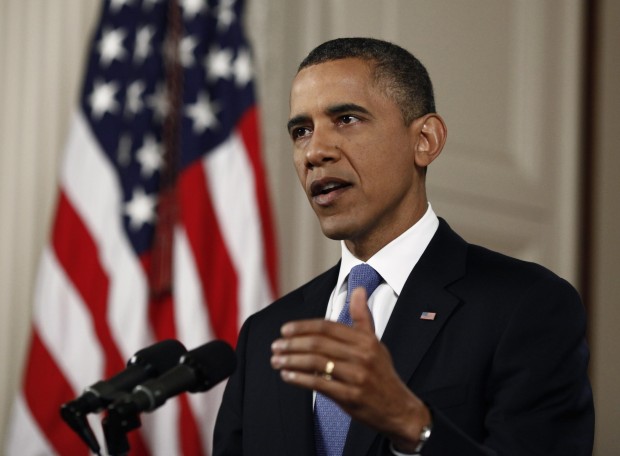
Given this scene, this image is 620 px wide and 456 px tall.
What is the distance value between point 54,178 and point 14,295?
42 cm

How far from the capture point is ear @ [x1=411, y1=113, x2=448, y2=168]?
2.05 metres

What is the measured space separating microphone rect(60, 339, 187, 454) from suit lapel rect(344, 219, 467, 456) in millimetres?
403

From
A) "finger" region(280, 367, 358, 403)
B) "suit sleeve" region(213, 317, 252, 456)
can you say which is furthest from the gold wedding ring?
"suit sleeve" region(213, 317, 252, 456)

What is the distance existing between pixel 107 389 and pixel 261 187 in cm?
198

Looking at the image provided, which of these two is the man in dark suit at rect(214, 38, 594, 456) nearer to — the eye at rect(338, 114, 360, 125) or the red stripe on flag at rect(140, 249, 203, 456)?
the eye at rect(338, 114, 360, 125)

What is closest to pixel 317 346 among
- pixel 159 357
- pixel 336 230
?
pixel 159 357

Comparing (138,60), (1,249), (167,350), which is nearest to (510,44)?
(138,60)

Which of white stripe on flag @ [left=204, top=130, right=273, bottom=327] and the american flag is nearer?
the american flag

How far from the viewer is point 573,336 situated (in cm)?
173

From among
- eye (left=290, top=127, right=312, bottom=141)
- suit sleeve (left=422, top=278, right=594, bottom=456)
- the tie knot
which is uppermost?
eye (left=290, top=127, right=312, bottom=141)

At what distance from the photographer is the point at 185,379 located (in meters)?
1.41

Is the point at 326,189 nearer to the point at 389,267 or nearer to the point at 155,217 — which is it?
the point at 389,267

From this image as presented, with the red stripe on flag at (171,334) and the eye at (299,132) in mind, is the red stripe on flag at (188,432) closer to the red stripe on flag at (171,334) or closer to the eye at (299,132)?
the red stripe on flag at (171,334)

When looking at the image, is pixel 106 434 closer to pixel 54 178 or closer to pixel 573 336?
pixel 573 336
